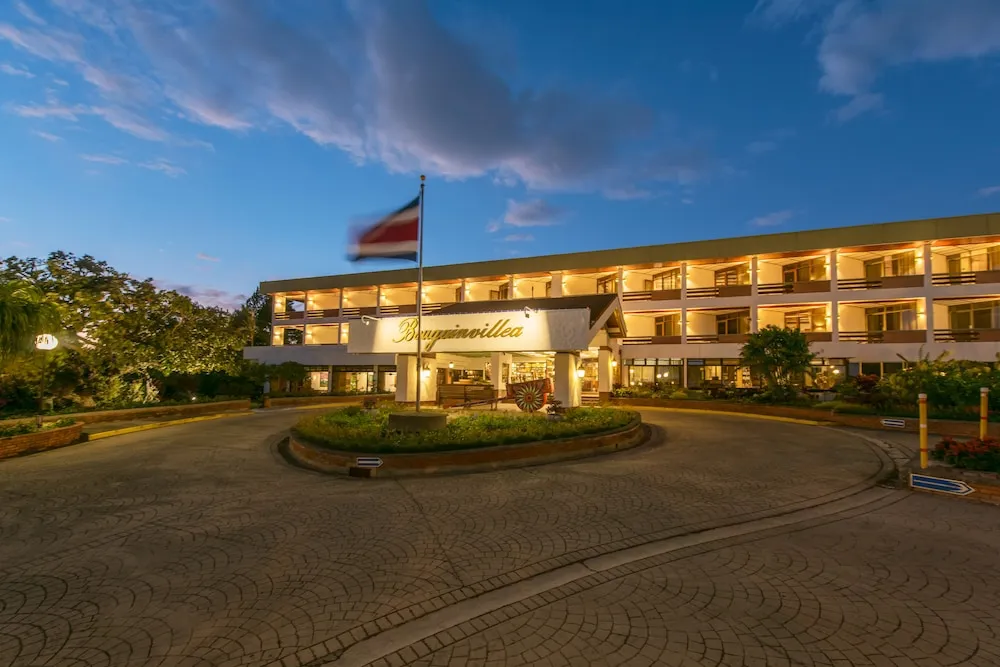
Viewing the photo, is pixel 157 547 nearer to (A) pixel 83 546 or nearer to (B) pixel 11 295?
(A) pixel 83 546

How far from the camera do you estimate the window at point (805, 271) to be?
109 ft

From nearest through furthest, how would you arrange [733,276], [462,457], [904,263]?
[462,457] < [904,263] < [733,276]

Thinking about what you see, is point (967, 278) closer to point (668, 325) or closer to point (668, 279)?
point (668, 279)

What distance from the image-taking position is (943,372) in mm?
19719

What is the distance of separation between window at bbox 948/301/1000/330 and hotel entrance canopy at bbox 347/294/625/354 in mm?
25409

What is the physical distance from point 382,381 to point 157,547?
38.6m

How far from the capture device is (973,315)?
98.1 feet

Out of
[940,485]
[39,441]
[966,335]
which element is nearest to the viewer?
[940,485]

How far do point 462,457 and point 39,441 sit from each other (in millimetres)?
12945

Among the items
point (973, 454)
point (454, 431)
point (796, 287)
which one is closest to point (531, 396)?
point (454, 431)

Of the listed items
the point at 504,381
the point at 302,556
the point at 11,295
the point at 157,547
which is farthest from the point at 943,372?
the point at 11,295

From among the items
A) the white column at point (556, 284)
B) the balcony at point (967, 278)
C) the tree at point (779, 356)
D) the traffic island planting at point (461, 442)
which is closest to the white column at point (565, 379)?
the traffic island planting at point (461, 442)

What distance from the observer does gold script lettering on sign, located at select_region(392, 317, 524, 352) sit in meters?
18.3

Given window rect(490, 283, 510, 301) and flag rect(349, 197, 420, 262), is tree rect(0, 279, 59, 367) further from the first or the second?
window rect(490, 283, 510, 301)
